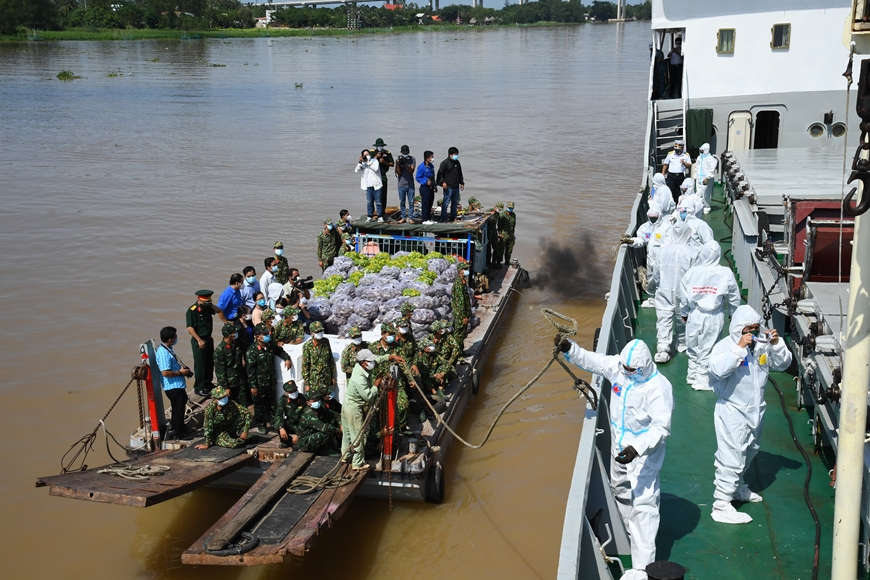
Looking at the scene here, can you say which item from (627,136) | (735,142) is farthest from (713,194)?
(627,136)

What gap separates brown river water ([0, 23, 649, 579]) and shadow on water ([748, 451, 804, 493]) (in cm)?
251

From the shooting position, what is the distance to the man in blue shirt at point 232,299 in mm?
9945

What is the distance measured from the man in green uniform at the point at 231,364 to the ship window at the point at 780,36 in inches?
454

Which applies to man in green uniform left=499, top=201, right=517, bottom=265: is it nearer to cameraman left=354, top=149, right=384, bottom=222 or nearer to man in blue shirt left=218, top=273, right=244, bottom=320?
cameraman left=354, top=149, right=384, bottom=222

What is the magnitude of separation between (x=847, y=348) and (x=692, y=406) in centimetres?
402

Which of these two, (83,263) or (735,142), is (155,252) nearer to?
(83,263)

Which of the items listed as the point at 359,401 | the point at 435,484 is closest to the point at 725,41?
the point at 435,484

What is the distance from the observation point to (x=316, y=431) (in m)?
8.08

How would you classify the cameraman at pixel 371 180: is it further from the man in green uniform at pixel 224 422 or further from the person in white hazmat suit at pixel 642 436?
the person in white hazmat suit at pixel 642 436

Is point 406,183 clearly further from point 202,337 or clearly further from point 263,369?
point 263,369

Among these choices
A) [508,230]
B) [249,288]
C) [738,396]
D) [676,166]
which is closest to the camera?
[738,396]

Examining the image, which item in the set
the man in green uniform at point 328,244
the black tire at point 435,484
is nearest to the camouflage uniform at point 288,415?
the black tire at point 435,484

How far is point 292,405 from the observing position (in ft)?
26.6

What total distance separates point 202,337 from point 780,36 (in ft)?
38.5
